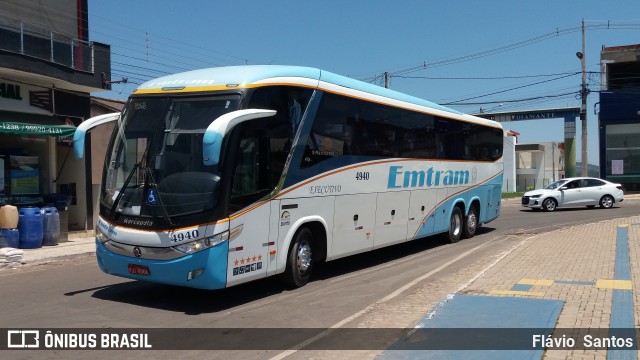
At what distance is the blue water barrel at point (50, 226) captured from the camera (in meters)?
14.3

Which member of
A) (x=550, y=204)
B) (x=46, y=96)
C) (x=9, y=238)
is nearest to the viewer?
(x=9, y=238)

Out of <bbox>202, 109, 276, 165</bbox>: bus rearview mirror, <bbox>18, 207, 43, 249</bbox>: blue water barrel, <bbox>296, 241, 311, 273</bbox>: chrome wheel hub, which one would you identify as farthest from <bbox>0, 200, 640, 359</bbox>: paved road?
<bbox>202, 109, 276, 165</bbox>: bus rearview mirror

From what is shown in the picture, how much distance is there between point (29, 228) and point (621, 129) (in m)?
40.5

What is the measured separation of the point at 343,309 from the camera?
25.6ft

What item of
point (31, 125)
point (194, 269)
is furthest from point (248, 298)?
point (31, 125)

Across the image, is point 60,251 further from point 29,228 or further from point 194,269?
point 194,269

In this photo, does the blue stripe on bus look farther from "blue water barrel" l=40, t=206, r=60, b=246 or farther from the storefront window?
the storefront window

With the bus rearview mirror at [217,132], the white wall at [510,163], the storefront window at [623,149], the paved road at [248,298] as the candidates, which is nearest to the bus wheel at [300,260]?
the paved road at [248,298]

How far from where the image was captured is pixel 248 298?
8.59m

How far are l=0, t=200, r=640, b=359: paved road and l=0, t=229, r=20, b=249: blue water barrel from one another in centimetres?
189

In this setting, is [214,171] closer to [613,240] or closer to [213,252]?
[213,252]

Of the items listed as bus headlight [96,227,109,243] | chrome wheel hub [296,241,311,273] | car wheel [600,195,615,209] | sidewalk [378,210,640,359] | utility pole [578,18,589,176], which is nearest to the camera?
sidewalk [378,210,640,359]

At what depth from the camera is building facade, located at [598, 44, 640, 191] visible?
40.7 metres

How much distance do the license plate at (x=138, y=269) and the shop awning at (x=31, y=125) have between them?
793cm
